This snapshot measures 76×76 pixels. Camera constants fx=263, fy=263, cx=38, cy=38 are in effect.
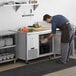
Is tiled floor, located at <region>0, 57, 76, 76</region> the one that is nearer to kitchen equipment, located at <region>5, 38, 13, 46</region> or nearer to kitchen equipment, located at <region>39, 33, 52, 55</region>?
kitchen equipment, located at <region>5, 38, 13, 46</region>

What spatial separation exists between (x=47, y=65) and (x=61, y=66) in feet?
1.14

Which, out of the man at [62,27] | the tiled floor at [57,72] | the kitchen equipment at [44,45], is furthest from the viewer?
the kitchen equipment at [44,45]

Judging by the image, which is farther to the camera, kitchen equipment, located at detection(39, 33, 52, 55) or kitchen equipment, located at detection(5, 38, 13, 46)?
kitchen equipment, located at detection(39, 33, 52, 55)

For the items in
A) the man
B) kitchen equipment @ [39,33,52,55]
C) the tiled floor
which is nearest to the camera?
the tiled floor

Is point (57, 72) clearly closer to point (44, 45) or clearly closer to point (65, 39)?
point (65, 39)

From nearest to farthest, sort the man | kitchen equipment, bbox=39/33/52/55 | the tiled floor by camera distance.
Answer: the tiled floor
the man
kitchen equipment, bbox=39/33/52/55

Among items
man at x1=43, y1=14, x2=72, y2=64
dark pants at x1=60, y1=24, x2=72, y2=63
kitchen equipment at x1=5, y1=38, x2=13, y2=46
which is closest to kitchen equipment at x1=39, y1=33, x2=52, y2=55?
man at x1=43, y1=14, x2=72, y2=64

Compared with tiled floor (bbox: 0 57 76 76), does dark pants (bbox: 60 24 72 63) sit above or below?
above

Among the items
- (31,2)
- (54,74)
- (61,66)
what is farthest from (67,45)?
(31,2)

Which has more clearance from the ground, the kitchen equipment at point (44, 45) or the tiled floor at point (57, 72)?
the kitchen equipment at point (44, 45)

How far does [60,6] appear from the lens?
792 centimetres

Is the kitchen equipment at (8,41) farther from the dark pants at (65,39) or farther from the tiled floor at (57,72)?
the dark pants at (65,39)

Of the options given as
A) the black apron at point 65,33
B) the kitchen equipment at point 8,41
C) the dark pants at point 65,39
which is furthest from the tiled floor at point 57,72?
the black apron at point 65,33

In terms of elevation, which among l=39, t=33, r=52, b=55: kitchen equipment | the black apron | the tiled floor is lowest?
the tiled floor
